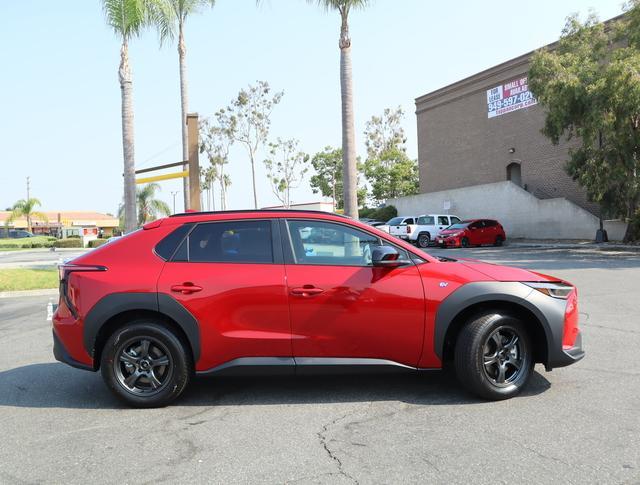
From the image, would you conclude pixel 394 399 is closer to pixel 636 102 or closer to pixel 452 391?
pixel 452 391

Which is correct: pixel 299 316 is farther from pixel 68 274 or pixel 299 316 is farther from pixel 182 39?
pixel 182 39

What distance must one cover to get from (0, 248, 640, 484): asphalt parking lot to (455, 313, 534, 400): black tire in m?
0.14

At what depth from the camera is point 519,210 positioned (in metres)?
A: 34.7

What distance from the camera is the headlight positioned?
4.86 metres

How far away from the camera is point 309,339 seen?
4.72 m

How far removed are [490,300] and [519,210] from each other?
31.9 m

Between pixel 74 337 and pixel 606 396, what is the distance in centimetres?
449

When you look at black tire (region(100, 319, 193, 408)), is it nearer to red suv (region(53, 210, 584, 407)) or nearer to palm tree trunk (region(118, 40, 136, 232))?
red suv (region(53, 210, 584, 407))

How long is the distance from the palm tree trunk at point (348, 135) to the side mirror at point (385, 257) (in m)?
12.4

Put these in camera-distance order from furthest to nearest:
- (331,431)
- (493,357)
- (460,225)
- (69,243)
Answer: (69,243) → (460,225) → (493,357) → (331,431)

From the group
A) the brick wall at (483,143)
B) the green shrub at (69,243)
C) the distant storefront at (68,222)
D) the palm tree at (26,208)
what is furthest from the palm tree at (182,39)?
the distant storefront at (68,222)

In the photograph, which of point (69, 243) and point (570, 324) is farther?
point (69, 243)

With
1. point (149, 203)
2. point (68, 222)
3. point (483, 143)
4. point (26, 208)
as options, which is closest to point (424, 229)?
point (483, 143)

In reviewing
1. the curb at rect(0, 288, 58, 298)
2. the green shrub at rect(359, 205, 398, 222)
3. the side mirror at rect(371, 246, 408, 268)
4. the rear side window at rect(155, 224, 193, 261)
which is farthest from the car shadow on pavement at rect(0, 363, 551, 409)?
the green shrub at rect(359, 205, 398, 222)
